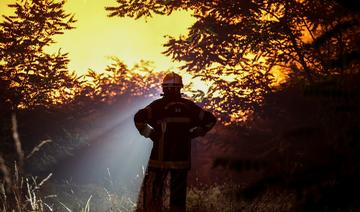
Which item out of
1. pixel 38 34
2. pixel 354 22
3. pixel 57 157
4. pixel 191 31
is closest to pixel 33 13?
pixel 38 34

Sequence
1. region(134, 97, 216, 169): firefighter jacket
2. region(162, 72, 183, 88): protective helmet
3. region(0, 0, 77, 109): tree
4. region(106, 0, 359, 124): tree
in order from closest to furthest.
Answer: region(134, 97, 216, 169): firefighter jacket
region(162, 72, 183, 88): protective helmet
region(106, 0, 359, 124): tree
region(0, 0, 77, 109): tree

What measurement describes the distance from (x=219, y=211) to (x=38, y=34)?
912 centimetres

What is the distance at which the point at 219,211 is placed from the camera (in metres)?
6.02

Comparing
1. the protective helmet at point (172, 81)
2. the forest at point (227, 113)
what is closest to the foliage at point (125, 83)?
the forest at point (227, 113)

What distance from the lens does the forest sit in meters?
1.76

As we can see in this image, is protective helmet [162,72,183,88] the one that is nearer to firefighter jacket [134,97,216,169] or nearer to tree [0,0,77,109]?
firefighter jacket [134,97,216,169]

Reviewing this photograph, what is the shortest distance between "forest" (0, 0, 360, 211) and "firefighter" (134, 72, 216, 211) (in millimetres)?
293

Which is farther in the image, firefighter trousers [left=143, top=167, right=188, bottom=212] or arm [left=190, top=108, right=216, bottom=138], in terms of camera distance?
arm [left=190, top=108, right=216, bottom=138]

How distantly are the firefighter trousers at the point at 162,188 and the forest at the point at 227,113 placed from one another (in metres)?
0.22

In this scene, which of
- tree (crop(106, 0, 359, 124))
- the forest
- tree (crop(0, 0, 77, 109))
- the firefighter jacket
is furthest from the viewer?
tree (crop(0, 0, 77, 109))

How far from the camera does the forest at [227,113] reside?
1.76 meters

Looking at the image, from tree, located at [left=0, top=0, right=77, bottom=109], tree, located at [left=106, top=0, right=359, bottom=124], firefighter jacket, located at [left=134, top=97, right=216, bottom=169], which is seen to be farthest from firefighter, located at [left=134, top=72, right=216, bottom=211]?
tree, located at [left=0, top=0, right=77, bottom=109]

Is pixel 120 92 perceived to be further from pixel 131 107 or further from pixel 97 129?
pixel 97 129

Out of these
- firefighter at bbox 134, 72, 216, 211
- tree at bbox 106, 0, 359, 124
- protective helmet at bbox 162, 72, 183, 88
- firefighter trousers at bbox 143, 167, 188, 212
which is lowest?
firefighter trousers at bbox 143, 167, 188, 212
